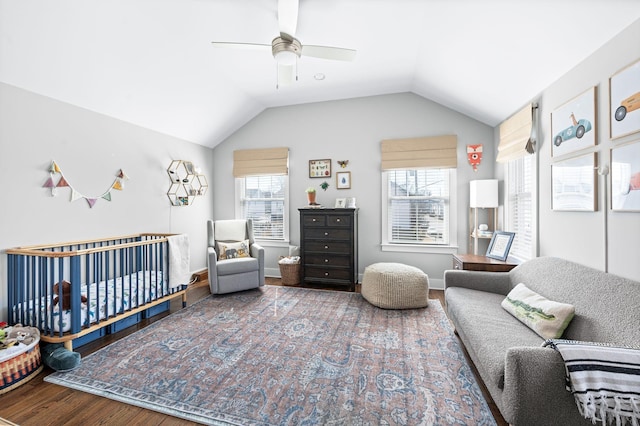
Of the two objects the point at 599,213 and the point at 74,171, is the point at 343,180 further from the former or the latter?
the point at 74,171

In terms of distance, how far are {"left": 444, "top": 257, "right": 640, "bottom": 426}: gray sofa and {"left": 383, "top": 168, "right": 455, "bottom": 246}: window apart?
152cm

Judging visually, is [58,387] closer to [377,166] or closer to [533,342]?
[533,342]

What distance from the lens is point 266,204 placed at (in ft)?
16.0

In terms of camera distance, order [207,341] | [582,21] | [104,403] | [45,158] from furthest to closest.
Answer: [45,158]
[207,341]
[582,21]
[104,403]

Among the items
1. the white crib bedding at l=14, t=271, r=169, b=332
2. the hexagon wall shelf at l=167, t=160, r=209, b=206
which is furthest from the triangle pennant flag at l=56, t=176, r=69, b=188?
the hexagon wall shelf at l=167, t=160, r=209, b=206

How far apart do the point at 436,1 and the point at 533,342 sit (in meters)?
2.56

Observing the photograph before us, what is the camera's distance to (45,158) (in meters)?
2.65

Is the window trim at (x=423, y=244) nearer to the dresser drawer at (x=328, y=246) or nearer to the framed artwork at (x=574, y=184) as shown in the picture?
the dresser drawer at (x=328, y=246)

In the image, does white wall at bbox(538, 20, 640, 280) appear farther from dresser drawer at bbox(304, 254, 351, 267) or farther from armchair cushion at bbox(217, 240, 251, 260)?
armchair cushion at bbox(217, 240, 251, 260)

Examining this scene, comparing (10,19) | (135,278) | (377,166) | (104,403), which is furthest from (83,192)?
(377,166)

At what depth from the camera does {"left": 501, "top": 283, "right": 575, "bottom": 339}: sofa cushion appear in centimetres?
167

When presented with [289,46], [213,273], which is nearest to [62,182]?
[213,273]

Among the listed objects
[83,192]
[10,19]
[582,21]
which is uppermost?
[10,19]

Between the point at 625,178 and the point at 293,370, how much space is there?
2.53m
